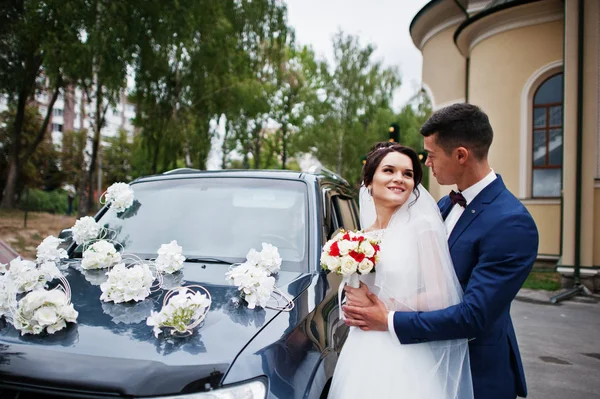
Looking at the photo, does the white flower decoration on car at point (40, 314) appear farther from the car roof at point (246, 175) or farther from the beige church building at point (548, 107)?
the beige church building at point (548, 107)

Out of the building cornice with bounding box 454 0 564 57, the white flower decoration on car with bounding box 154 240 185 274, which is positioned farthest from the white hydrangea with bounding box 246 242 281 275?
the building cornice with bounding box 454 0 564 57

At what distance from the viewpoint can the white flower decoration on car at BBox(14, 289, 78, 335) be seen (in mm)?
2031

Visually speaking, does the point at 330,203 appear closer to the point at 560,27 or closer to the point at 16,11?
the point at 560,27

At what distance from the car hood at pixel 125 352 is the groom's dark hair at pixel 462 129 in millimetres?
1084

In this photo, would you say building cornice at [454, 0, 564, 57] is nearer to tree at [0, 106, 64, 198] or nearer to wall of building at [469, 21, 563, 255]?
wall of building at [469, 21, 563, 255]

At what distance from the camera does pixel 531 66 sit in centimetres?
1348

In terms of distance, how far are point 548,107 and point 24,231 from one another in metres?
16.3

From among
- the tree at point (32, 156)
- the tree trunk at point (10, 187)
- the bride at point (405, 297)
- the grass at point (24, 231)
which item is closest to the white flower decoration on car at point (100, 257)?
the bride at point (405, 297)

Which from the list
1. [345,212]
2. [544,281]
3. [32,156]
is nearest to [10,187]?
[32,156]

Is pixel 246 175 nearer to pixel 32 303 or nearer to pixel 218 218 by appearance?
pixel 218 218

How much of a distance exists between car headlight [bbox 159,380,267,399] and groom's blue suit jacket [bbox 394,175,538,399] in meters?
0.58

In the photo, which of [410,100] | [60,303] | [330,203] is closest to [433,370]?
[60,303]

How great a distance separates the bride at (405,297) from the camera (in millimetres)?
2012

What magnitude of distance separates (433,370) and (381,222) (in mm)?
671
